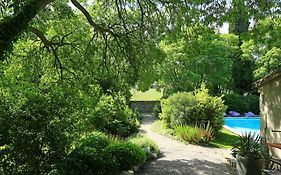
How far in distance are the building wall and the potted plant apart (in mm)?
1280

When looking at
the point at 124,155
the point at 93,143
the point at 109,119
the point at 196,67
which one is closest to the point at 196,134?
the point at 109,119

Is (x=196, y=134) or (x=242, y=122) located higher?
(x=242, y=122)

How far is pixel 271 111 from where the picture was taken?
32.5ft

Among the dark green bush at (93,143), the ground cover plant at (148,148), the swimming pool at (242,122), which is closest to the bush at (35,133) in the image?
the dark green bush at (93,143)

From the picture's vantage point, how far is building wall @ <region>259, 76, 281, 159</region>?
9469 mm

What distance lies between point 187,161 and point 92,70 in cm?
450

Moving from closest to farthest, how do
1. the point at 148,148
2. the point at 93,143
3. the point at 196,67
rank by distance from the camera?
the point at 93,143, the point at 148,148, the point at 196,67

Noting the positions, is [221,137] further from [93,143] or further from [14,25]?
[14,25]

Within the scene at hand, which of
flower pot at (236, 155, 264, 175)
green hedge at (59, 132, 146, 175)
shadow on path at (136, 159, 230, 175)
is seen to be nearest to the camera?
green hedge at (59, 132, 146, 175)

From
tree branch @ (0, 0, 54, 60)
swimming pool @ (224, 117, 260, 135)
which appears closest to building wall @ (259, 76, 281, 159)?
tree branch @ (0, 0, 54, 60)

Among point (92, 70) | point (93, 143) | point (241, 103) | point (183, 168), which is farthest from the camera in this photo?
point (241, 103)

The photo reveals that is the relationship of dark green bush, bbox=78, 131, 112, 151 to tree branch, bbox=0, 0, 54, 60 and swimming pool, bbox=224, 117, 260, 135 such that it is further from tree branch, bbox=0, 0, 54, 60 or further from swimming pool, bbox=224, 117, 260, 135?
swimming pool, bbox=224, 117, 260, 135

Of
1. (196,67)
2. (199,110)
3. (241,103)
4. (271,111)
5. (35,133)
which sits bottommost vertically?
(35,133)

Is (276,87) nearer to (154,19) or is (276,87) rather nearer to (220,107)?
(154,19)
